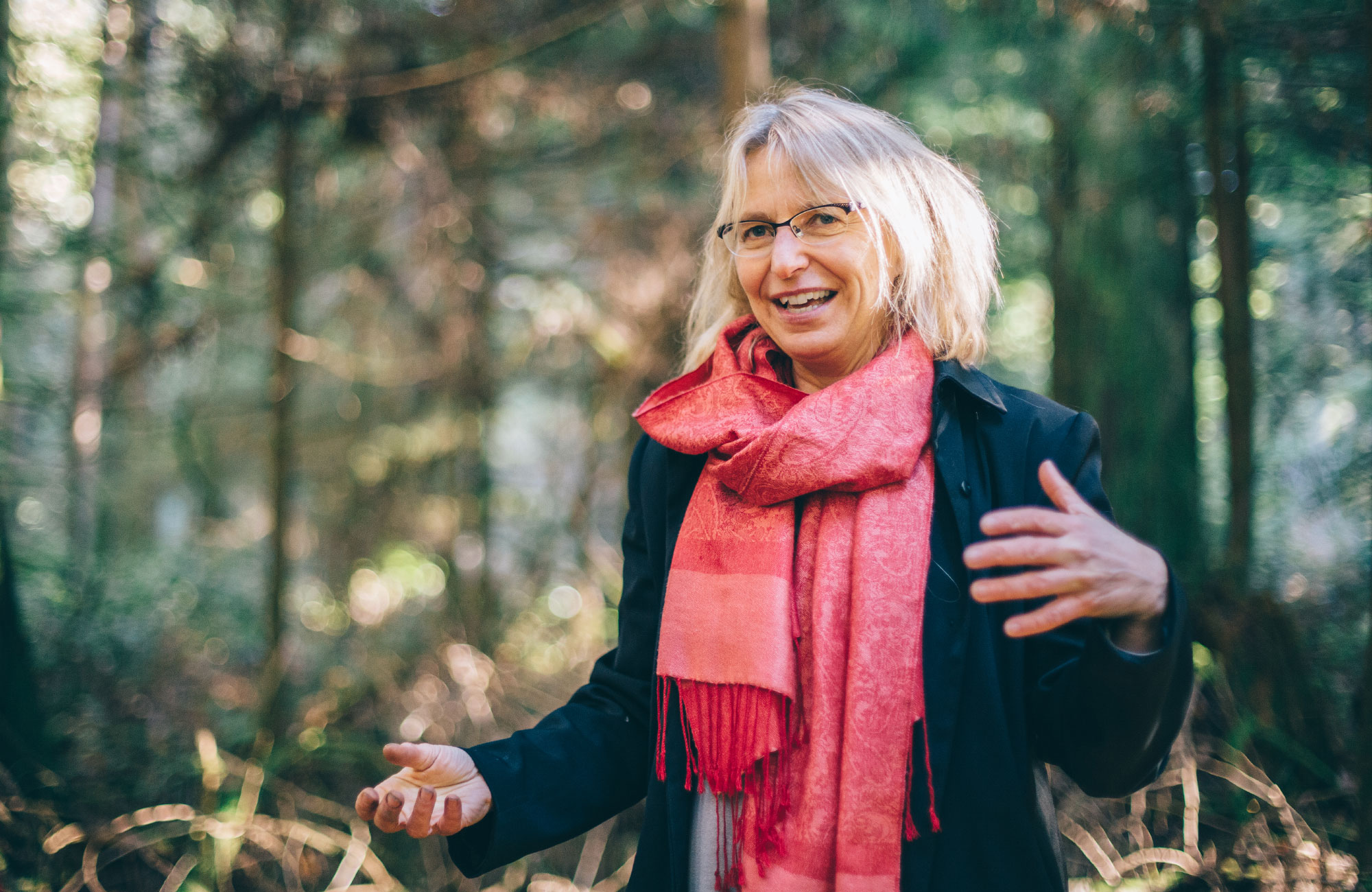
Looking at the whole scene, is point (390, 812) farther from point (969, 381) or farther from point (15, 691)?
point (15, 691)

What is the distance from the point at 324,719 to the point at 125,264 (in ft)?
10.0

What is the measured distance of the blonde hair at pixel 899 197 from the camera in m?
1.49

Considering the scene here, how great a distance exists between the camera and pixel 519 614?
597 centimetres

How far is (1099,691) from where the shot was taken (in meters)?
1.15

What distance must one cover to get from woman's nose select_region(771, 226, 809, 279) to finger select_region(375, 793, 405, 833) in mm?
1168

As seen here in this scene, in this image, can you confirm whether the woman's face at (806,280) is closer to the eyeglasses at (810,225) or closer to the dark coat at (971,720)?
the eyeglasses at (810,225)

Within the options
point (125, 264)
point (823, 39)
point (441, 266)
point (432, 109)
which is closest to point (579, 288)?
point (441, 266)

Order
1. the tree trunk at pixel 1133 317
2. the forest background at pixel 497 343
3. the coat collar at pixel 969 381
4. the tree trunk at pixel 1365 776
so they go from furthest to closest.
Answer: the tree trunk at pixel 1133 317, the forest background at pixel 497 343, the tree trunk at pixel 1365 776, the coat collar at pixel 969 381

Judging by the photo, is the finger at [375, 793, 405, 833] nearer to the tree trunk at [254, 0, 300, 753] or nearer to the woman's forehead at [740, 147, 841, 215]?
the woman's forehead at [740, 147, 841, 215]

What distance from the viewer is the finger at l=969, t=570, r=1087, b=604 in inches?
41.1

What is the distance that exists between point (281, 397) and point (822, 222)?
11.6ft

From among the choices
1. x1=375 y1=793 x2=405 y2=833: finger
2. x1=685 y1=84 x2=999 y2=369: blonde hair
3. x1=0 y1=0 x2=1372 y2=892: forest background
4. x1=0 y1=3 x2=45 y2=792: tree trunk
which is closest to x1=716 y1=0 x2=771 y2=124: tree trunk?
x1=0 y1=0 x2=1372 y2=892: forest background

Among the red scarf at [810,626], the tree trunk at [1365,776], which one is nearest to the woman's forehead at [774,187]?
→ the red scarf at [810,626]

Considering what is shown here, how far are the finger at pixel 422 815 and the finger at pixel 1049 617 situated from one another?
0.99 m
